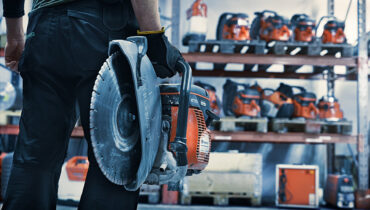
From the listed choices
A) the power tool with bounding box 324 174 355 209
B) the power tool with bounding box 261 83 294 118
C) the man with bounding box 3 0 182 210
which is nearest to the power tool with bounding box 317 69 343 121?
the power tool with bounding box 261 83 294 118

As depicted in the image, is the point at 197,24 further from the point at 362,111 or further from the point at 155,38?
the point at 155,38

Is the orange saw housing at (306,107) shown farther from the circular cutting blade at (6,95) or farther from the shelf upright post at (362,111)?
the circular cutting blade at (6,95)

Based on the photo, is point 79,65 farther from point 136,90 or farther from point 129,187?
point 129,187

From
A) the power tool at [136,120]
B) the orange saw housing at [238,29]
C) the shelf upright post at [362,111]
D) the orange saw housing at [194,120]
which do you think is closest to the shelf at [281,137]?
the shelf upright post at [362,111]

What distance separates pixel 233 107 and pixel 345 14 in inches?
112

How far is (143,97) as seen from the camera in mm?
1188

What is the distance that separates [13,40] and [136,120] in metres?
0.65

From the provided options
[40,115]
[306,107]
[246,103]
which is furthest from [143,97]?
[306,107]

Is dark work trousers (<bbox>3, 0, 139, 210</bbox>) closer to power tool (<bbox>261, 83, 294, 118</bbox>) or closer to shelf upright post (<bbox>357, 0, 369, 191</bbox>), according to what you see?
power tool (<bbox>261, 83, 294, 118</bbox>)

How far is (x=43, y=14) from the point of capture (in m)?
1.29

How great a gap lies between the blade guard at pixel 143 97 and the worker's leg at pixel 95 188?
57 mm

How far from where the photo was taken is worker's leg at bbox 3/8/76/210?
1253 millimetres

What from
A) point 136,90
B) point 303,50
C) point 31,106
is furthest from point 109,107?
point 303,50

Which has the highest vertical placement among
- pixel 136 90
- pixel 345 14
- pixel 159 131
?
pixel 345 14
